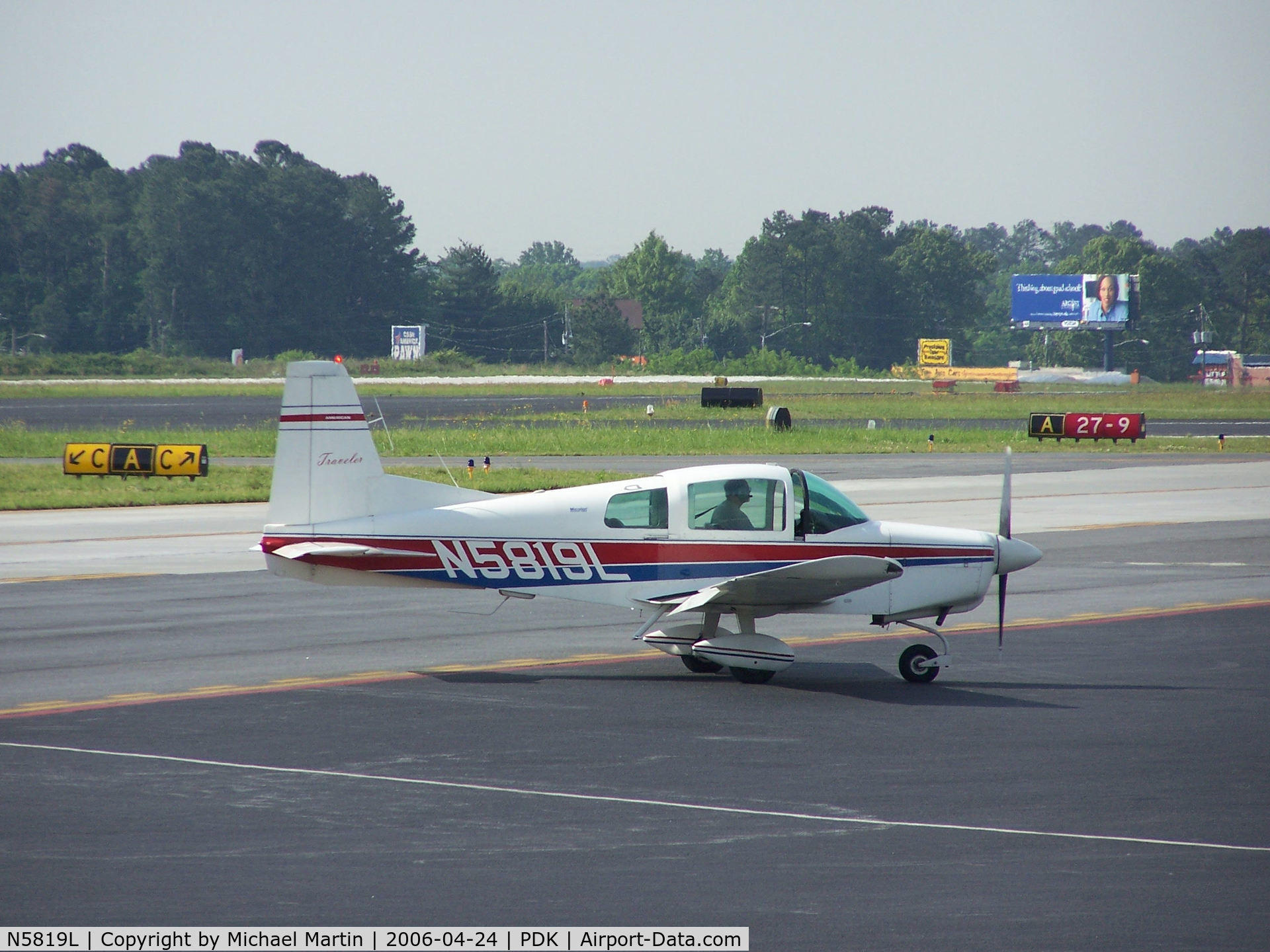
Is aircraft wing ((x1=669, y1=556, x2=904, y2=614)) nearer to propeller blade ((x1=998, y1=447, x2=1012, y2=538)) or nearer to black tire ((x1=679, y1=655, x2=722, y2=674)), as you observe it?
black tire ((x1=679, y1=655, x2=722, y2=674))

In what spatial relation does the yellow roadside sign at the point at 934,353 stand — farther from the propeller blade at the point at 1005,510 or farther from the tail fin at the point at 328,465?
the tail fin at the point at 328,465

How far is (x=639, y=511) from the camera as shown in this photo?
1370 cm

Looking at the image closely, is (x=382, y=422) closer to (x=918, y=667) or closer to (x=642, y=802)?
(x=918, y=667)

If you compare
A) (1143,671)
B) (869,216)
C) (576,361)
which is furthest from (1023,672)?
(869,216)

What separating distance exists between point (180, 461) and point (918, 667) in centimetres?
2542

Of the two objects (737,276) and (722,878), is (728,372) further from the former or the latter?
(722,878)

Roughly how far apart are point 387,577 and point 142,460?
76.2 feet

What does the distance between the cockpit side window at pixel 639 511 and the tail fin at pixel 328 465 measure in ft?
4.97

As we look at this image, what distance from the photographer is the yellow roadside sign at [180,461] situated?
34.2 metres

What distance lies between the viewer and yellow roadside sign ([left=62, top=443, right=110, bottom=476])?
3425 cm

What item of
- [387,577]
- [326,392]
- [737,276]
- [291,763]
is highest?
[737,276]

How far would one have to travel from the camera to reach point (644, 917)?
7207 millimetres
